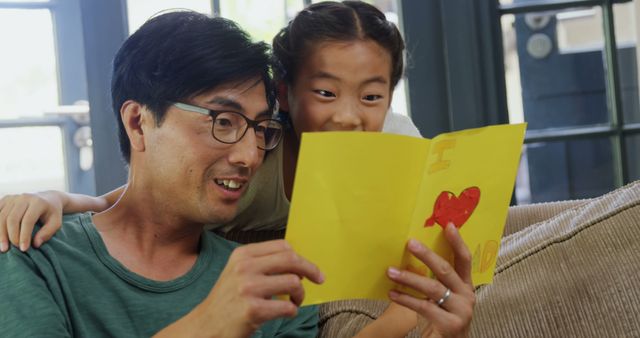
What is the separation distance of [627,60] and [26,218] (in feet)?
6.67

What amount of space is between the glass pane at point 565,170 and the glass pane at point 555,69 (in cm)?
7

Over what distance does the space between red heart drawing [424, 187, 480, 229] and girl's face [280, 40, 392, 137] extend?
541 millimetres

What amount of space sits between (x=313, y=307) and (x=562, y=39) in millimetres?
1539

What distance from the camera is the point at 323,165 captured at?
109cm

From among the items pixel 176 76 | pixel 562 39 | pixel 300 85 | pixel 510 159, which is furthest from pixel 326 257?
pixel 562 39

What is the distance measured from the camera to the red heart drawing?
3.93ft

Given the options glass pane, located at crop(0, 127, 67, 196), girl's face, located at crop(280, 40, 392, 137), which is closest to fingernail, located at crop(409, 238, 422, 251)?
girl's face, located at crop(280, 40, 392, 137)

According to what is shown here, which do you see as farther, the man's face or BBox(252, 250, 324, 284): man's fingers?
the man's face

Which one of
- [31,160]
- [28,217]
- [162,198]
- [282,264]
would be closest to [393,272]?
[282,264]

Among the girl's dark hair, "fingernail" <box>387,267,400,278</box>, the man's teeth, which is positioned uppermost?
the girl's dark hair

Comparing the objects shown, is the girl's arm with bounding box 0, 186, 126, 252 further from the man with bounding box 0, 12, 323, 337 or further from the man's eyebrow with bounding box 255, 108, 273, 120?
the man's eyebrow with bounding box 255, 108, 273, 120

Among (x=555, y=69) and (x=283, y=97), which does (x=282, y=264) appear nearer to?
(x=283, y=97)

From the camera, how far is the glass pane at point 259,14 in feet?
8.93

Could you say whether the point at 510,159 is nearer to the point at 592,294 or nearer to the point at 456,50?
the point at 592,294
